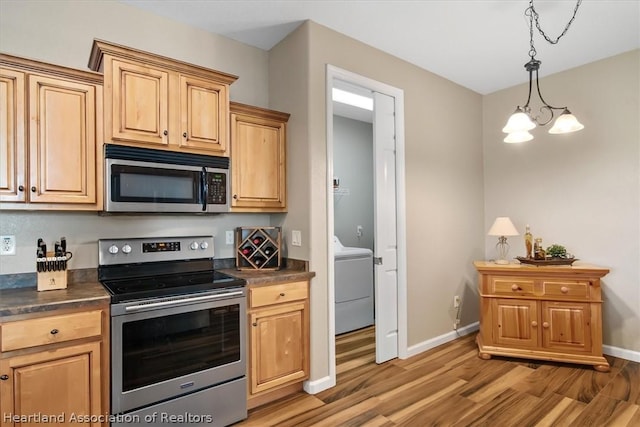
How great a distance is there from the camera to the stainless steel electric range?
1880mm

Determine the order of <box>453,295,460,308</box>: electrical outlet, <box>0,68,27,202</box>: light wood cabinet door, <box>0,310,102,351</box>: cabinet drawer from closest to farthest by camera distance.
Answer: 1. <box>0,310,102,351</box>: cabinet drawer
2. <box>0,68,27,202</box>: light wood cabinet door
3. <box>453,295,460,308</box>: electrical outlet

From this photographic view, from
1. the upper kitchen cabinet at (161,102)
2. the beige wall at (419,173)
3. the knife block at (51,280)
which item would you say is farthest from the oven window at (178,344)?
the upper kitchen cabinet at (161,102)

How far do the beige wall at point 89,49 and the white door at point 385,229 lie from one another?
1173 millimetres

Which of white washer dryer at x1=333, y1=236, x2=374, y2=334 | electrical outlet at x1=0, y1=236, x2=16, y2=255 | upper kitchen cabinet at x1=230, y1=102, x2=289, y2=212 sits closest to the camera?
electrical outlet at x1=0, y1=236, x2=16, y2=255

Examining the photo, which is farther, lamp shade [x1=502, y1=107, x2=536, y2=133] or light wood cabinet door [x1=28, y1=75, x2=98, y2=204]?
lamp shade [x1=502, y1=107, x2=536, y2=133]

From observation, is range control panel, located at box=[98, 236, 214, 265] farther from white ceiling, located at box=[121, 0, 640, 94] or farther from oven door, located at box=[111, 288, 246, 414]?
white ceiling, located at box=[121, 0, 640, 94]

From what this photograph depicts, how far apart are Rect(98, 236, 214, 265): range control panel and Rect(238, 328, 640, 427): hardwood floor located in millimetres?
1178

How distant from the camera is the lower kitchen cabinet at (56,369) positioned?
5.29ft

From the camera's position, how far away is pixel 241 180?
262cm

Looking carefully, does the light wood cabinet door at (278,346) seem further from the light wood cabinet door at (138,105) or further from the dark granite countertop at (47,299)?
the light wood cabinet door at (138,105)

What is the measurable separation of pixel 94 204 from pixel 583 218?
13.5ft

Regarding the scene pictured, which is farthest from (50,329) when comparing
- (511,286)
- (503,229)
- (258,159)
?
(503,229)

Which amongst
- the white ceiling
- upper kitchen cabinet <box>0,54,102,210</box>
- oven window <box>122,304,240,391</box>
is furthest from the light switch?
the white ceiling

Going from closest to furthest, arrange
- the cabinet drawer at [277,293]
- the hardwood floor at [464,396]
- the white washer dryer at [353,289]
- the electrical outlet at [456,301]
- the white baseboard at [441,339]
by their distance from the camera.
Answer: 1. the hardwood floor at [464,396]
2. the cabinet drawer at [277,293]
3. the white baseboard at [441,339]
4. the electrical outlet at [456,301]
5. the white washer dryer at [353,289]
